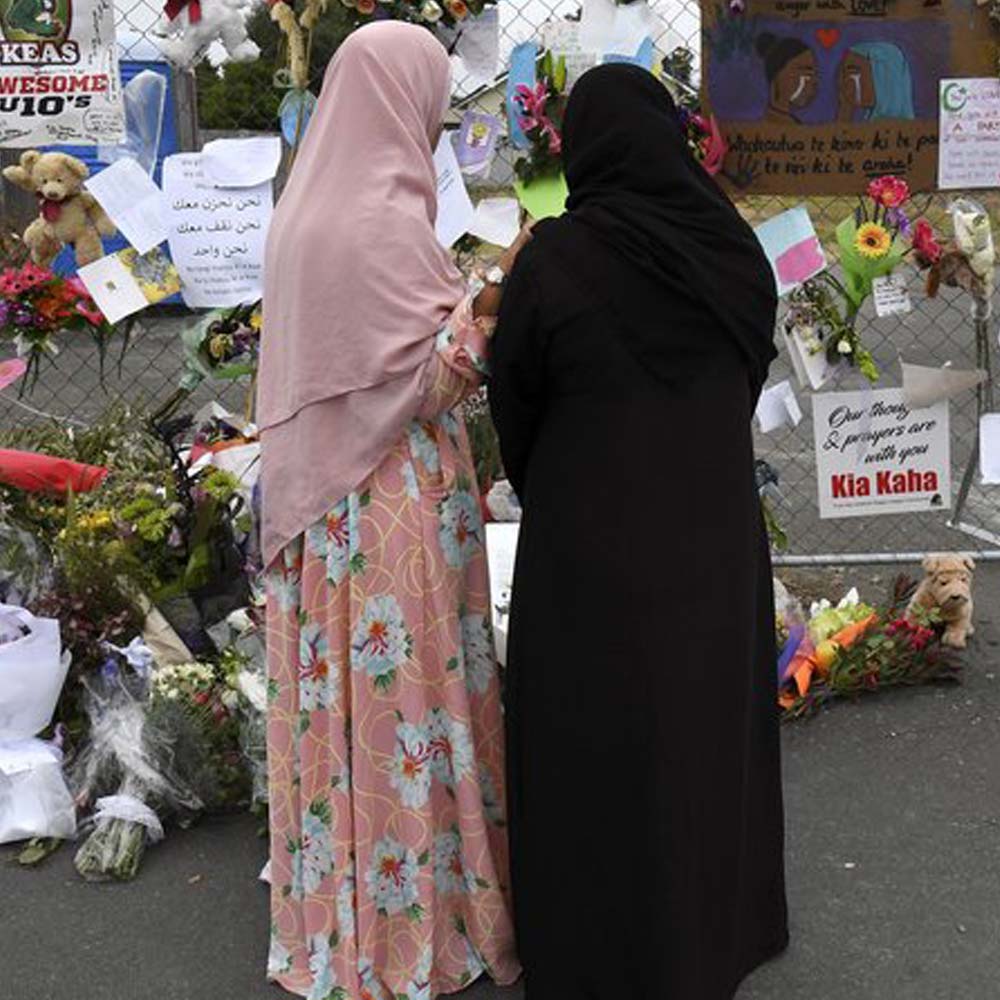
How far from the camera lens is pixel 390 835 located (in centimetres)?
278

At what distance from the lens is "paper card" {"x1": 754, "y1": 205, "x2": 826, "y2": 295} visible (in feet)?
13.0

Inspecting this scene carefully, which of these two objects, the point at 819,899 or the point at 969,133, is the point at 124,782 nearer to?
the point at 819,899

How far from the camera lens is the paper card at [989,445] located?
4.31 meters

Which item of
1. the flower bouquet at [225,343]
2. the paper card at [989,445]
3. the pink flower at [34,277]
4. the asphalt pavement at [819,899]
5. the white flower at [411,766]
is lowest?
the asphalt pavement at [819,899]

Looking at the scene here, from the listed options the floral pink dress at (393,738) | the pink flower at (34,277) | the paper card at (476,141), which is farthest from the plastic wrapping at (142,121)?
the floral pink dress at (393,738)

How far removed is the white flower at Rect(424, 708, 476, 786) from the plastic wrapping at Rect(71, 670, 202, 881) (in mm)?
1049

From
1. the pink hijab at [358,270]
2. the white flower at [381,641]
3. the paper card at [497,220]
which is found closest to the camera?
the pink hijab at [358,270]

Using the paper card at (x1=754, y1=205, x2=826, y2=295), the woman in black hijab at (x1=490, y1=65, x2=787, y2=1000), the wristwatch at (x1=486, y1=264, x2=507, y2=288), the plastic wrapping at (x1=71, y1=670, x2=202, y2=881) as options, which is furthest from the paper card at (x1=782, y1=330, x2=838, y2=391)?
the plastic wrapping at (x1=71, y1=670, x2=202, y2=881)

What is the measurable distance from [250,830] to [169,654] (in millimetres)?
566

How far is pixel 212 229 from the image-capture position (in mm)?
3986

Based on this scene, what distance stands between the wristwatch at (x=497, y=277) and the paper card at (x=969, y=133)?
2074 mm

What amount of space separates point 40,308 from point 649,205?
2402 mm

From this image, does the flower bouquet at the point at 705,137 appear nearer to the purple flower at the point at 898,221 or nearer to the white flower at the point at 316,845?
the purple flower at the point at 898,221

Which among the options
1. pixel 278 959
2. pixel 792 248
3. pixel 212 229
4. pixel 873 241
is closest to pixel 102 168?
pixel 212 229
